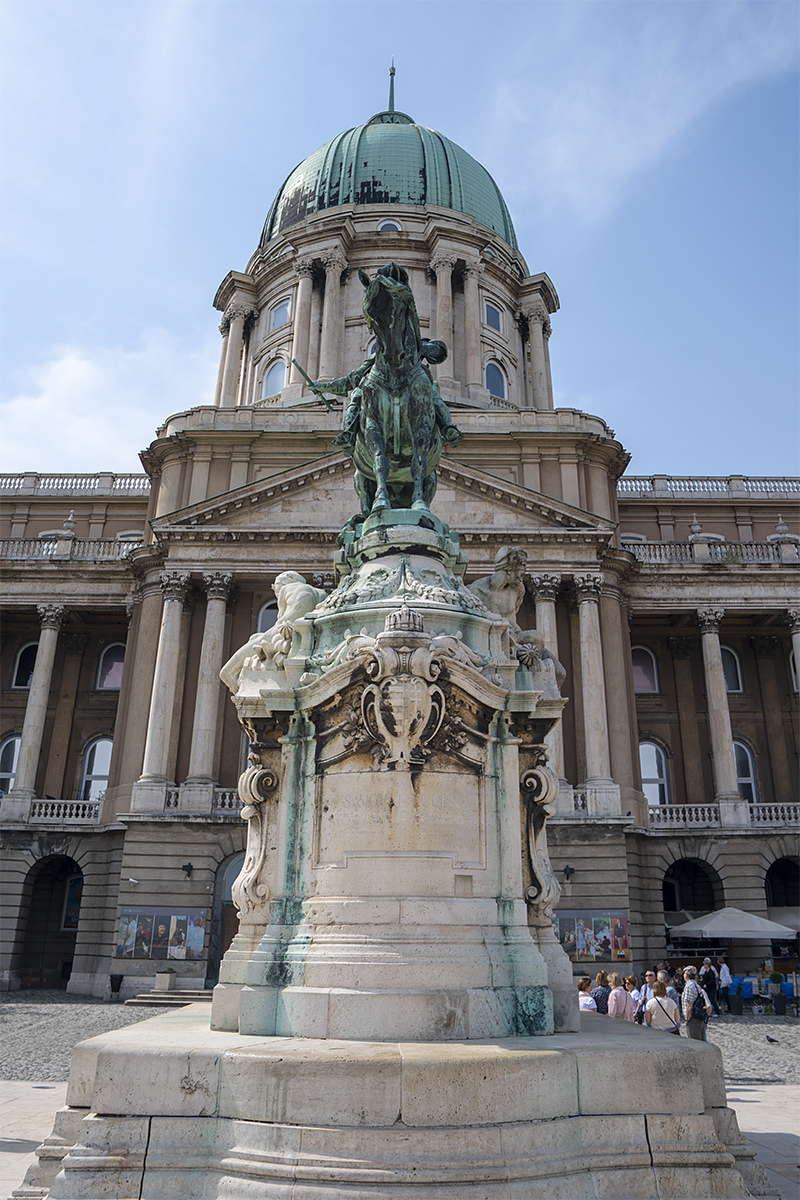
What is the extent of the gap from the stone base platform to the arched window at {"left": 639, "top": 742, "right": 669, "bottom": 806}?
103 feet

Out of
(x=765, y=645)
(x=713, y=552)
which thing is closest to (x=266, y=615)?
(x=713, y=552)

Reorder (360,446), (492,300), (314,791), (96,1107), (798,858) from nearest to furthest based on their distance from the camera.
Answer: (96,1107) < (314,791) < (360,446) < (798,858) < (492,300)

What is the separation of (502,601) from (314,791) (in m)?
2.65

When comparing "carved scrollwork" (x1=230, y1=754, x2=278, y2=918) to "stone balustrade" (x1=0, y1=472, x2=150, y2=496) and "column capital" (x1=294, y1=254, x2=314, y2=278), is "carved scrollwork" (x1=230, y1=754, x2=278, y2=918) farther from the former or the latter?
"column capital" (x1=294, y1=254, x2=314, y2=278)

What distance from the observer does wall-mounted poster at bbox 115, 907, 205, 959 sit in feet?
90.9

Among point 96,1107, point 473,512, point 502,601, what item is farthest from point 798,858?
point 96,1107

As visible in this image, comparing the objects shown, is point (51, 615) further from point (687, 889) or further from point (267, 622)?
point (687, 889)

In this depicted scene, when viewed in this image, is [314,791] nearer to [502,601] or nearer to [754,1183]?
[502,601]

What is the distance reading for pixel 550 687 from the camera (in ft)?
25.2

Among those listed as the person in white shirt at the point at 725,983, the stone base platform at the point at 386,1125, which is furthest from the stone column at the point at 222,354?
the stone base platform at the point at 386,1125

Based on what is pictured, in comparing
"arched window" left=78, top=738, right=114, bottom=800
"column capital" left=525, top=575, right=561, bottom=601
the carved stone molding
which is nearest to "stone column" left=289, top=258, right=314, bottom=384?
"column capital" left=525, top=575, right=561, bottom=601

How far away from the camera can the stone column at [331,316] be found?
148ft

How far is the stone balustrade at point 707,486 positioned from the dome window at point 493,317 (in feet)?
41.3

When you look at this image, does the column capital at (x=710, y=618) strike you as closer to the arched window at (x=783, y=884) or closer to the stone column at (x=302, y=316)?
the arched window at (x=783, y=884)
